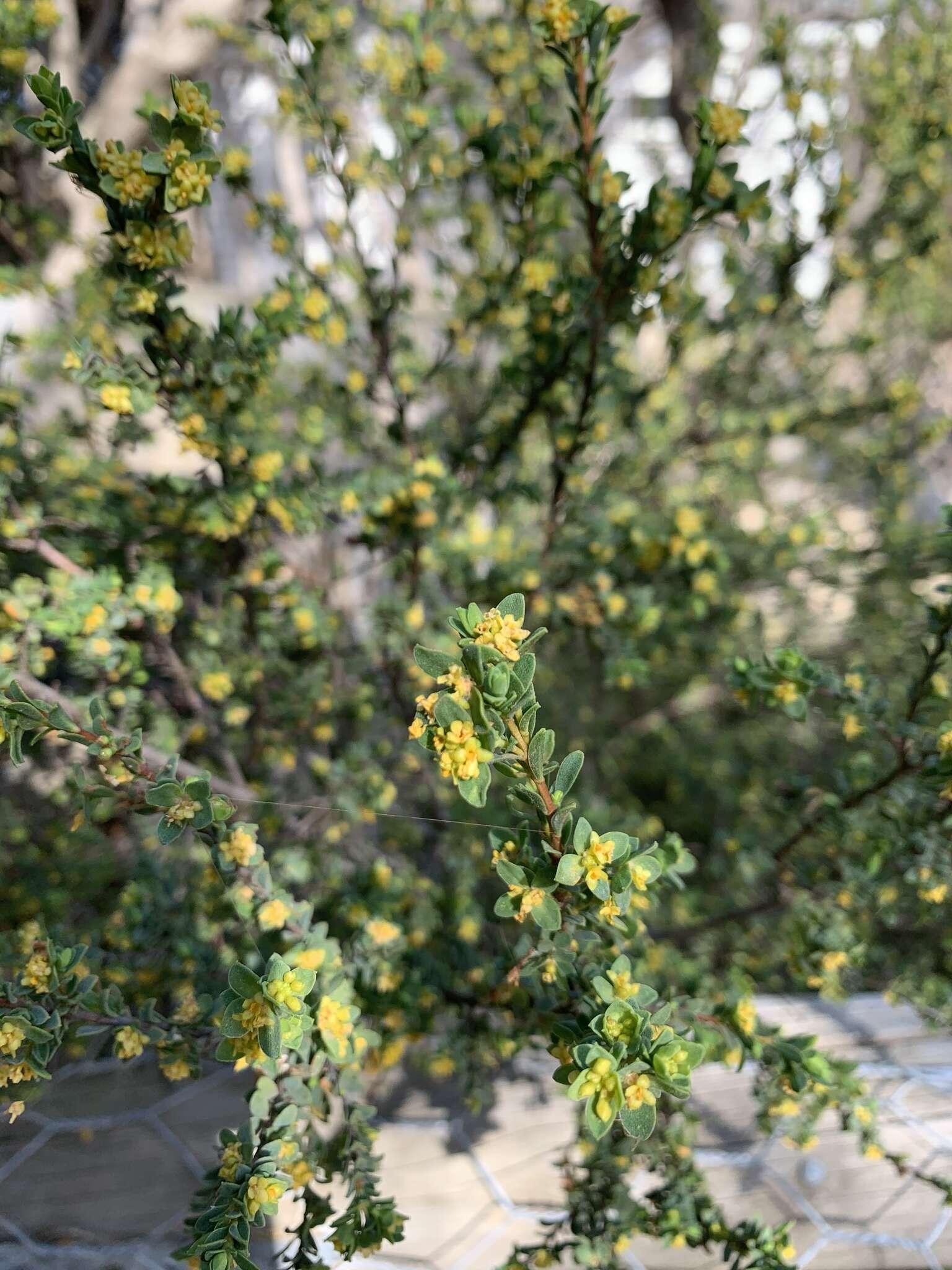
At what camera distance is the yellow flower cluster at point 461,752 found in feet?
2.03

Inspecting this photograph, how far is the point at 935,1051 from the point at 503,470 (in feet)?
5.37

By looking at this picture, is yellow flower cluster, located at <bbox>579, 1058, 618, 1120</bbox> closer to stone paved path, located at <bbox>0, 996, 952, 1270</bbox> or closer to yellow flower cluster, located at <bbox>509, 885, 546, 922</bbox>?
yellow flower cluster, located at <bbox>509, 885, 546, 922</bbox>

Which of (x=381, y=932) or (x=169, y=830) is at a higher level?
(x=169, y=830)

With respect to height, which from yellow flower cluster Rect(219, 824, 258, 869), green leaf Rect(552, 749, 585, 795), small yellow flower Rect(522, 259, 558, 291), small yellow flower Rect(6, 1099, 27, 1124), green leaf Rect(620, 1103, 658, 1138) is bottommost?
small yellow flower Rect(6, 1099, 27, 1124)

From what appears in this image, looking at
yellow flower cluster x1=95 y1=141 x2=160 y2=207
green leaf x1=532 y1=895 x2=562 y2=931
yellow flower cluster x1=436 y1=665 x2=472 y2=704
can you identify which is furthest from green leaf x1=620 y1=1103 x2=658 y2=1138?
yellow flower cluster x1=95 y1=141 x2=160 y2=207

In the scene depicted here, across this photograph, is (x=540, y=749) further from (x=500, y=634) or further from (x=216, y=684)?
(x=216, y=684)

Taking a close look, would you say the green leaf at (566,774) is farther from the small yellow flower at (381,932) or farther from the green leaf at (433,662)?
the small yellow flower at (381,932)

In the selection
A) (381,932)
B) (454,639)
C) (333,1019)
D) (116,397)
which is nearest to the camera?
(333,1019)

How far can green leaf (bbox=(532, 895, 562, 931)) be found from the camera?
711 mm

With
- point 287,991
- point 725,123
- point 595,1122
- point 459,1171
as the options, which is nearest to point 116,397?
point 287,991

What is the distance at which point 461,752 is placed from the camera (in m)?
0.62

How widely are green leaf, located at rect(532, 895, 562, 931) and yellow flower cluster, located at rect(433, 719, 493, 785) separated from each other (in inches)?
7.5

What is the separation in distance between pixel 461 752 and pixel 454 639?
956mm

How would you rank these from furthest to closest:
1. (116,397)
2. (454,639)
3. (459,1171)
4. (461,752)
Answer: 1. (454,639)
2. (459,1171)
3. (116,397)
4. (461,752)
